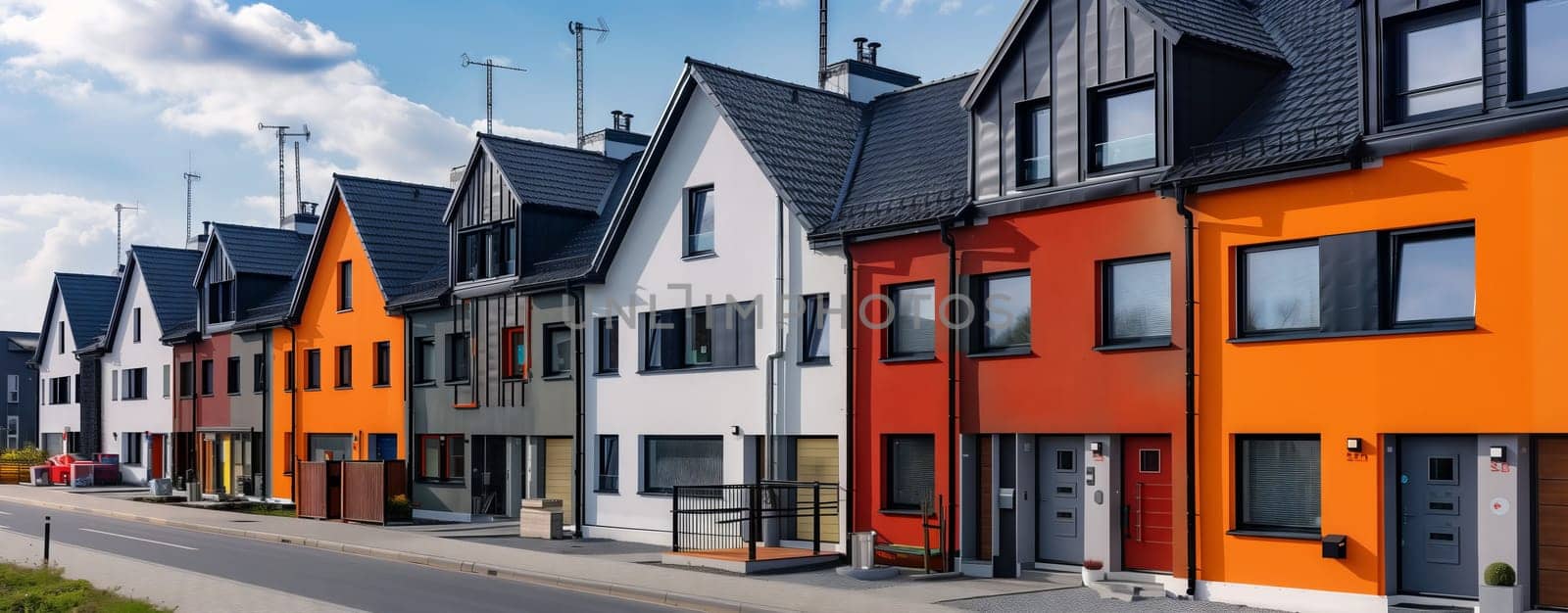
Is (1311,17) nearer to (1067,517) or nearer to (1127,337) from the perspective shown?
(1127,337)

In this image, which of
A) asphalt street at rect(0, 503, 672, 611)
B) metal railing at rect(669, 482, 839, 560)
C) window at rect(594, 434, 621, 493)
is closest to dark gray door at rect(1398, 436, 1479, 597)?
asphalt street at rect(0, 503, 672, 611)

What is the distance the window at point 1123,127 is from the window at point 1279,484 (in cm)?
429

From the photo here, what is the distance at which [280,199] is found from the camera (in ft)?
222

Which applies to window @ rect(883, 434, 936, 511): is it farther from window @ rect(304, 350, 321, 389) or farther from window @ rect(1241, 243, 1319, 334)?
window @ rect(304, 350, 321, 389)

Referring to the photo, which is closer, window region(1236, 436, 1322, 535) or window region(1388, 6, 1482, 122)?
window region(1388, 6, 1482, 122)

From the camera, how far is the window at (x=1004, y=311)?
22.2 m

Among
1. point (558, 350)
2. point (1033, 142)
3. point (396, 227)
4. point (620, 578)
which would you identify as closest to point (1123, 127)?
point (1033, 142)

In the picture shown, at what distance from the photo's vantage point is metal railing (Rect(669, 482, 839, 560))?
24656 millimetres

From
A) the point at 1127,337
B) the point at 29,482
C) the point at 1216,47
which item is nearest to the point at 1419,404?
the point at 1127,337

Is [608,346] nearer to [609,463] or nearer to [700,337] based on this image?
[609,463]

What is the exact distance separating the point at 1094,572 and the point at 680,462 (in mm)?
10744

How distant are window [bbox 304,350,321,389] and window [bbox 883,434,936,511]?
25336 mm

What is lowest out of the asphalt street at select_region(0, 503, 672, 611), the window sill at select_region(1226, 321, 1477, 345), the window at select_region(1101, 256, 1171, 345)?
the asphalt street at select_region(0, 503, 672, 611)

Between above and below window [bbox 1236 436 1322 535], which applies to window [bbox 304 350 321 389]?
above
